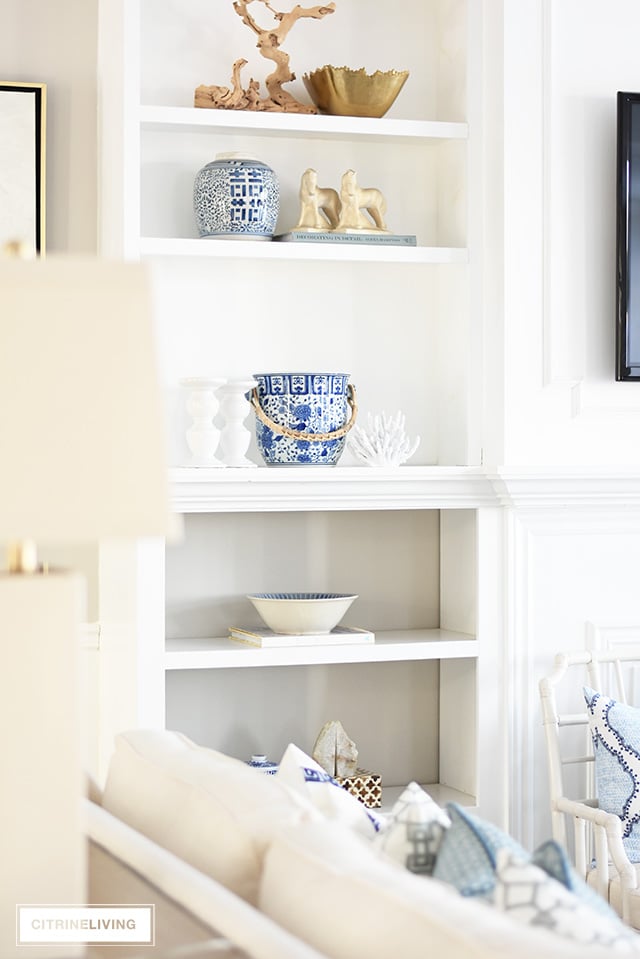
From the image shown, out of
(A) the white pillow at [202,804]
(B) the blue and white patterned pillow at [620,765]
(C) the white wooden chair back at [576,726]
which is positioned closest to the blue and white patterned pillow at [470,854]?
(A) the white pillow at [202,804]

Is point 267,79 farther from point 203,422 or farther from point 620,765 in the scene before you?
point 620,765

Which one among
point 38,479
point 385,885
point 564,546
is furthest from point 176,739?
point 564,546

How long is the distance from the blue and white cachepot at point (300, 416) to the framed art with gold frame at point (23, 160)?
0.62 meters

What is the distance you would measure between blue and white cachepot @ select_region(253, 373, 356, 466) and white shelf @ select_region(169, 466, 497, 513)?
0.13 ft

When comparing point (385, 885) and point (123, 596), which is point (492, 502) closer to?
point (123, 596)

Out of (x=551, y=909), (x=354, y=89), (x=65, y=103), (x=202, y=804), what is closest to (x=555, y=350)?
(x=354, y=89)

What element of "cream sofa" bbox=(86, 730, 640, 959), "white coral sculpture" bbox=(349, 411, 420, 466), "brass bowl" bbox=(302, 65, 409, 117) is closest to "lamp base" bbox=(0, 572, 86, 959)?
"cream sofa" bbox=(86, 730, 640, 959)

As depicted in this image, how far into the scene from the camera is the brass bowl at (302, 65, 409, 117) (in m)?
2.96

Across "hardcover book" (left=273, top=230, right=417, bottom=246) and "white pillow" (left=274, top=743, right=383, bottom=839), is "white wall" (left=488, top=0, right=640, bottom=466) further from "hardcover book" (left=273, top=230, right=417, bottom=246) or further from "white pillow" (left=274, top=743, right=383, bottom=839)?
"white pillow" (left=274, top=743, right=383, bottom=839)

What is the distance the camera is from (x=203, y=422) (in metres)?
2.87

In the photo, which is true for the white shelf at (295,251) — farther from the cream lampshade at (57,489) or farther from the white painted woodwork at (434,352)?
the cream lampshade at (57,489)

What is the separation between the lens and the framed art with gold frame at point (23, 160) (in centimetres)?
295

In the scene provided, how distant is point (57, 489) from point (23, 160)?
2050 millimetres

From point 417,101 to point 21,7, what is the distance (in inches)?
38.3
